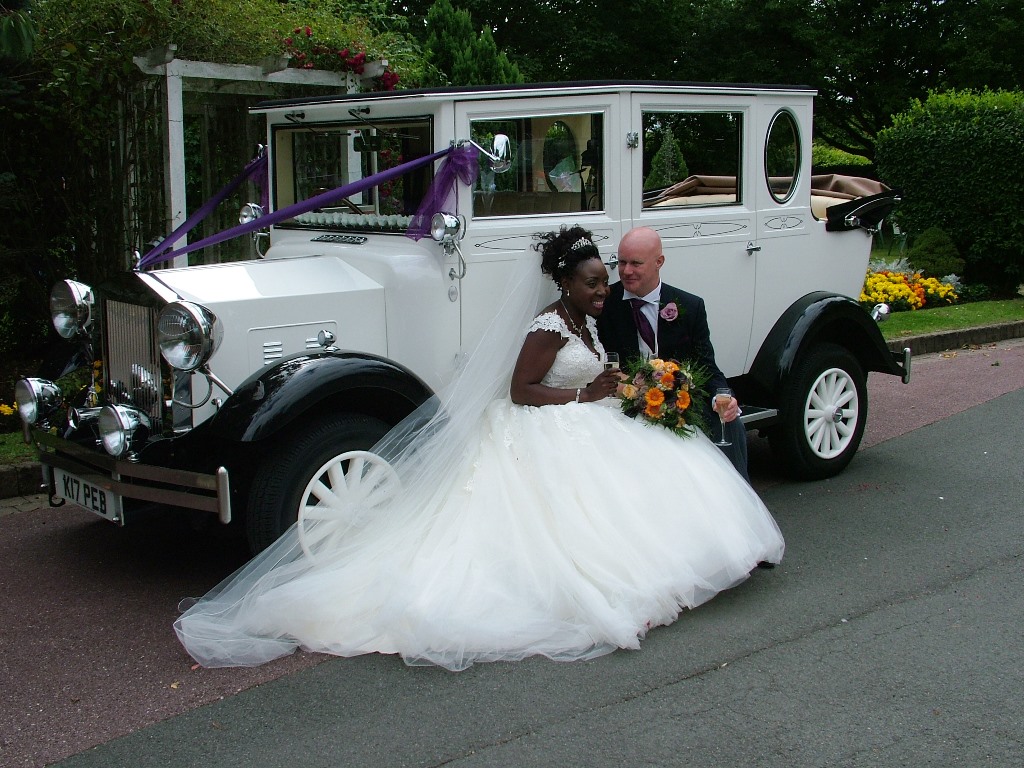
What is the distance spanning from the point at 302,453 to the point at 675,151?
2.68 meters

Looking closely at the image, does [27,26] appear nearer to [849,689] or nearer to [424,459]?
[424,459]

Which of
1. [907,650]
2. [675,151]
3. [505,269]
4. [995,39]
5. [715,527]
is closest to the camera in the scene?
[907,650]

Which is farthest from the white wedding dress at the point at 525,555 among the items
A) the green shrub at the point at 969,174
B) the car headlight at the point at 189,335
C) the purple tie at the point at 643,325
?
the green shrub at the point at 969,174

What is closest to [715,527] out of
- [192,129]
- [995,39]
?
[192,129]

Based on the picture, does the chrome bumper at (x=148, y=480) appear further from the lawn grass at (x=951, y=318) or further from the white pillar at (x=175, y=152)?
the lawn grass at (x=951, y=318)

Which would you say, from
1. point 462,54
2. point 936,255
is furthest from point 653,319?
point 936,255

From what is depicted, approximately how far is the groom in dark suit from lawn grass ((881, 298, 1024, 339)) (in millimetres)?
6197

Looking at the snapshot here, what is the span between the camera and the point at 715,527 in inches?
179

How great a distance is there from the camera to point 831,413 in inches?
252

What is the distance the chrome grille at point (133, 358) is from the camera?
4.79 m

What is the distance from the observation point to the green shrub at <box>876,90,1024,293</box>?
14.0 meters

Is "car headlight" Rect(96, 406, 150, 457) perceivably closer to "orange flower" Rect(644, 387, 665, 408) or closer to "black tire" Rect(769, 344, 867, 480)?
"orange flower" Rect(644, 387, 665, 408)

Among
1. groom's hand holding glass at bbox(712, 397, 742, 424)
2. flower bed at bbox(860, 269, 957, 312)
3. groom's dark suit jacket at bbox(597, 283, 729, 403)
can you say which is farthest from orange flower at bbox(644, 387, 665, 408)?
flower bed at bbox(860, 269, 957, 312)

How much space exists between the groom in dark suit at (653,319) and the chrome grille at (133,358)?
218cm
